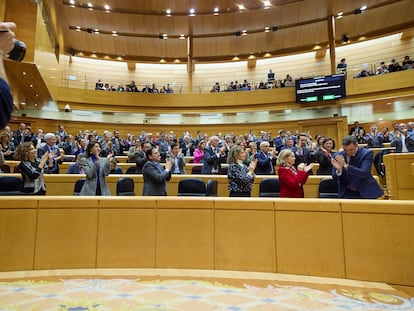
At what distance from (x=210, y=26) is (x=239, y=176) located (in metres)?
12.6

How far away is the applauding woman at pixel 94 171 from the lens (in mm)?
Answer: 3561

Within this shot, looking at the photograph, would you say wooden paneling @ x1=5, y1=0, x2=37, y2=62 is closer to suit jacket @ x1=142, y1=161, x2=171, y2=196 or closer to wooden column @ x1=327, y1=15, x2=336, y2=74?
suit jacket @ x1=142, y1=161, x2=171, y2=196

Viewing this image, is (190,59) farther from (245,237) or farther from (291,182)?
(245,237)

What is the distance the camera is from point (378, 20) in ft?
42.4

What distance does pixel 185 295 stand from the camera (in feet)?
7.16

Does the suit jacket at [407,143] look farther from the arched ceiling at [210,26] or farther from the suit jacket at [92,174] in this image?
the arched ceiling at [210,26]

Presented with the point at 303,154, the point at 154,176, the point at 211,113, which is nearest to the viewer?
the point at 154,176

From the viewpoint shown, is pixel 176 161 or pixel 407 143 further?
pixel 407 143

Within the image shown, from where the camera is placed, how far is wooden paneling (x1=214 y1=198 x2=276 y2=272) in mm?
2713

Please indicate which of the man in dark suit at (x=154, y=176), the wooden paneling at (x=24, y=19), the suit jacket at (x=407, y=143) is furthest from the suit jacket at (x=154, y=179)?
the wooden paneling at (x=24, y=19)

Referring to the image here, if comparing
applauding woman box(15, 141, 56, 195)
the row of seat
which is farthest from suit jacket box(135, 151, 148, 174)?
applauding woman box(15, 141, 56, 195)

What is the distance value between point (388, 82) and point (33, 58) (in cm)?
1201

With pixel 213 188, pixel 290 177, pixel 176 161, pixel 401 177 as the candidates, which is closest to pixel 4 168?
pixel 176 161

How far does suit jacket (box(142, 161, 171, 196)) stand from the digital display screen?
10.0m
